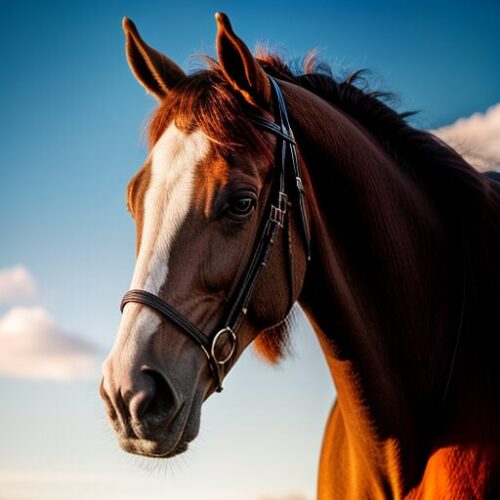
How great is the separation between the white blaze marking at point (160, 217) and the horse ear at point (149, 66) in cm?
90

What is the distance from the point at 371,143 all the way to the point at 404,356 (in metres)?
1.54

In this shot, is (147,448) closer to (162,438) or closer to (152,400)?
(162,438)

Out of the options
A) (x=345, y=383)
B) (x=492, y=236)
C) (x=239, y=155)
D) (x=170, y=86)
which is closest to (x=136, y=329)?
(x=239, y=155)

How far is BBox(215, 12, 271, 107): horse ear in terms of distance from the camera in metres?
4.37

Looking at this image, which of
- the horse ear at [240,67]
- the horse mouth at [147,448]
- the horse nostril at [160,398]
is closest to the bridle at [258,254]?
the horse ear at [240,67]

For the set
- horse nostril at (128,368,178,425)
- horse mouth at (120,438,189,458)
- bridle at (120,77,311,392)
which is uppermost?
bridle at (120,77,311,392)

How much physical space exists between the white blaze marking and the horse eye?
26 cm

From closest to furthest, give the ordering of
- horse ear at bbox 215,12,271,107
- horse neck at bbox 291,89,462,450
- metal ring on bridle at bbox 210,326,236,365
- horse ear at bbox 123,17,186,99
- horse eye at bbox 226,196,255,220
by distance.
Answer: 1. metal ring on bridle at bbox 210,326,236,365
2. horse eye at bbox 226,196,255,220
3. horse ear at bbox 215,12,271,107
4. horse neck at bbox 291,89,462,450
5. horse ear at bbox 123,17,186,99

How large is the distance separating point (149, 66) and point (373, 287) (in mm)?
2226

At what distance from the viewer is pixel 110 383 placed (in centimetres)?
369

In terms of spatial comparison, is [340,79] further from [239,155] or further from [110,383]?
[110,383]

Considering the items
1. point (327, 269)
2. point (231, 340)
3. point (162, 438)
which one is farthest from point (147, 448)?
point (327, 269)

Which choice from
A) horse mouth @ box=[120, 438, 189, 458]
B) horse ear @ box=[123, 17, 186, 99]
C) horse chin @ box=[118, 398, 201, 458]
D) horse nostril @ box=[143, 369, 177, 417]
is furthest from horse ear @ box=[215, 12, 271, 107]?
horse mouth @ box=[120, 438, 189, 458]

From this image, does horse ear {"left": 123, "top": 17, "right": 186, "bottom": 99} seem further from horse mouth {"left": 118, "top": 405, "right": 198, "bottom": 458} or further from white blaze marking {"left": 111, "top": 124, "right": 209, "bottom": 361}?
horse mouth {"left": 118, "top": 405, "right": 198, "bottom": 458}
